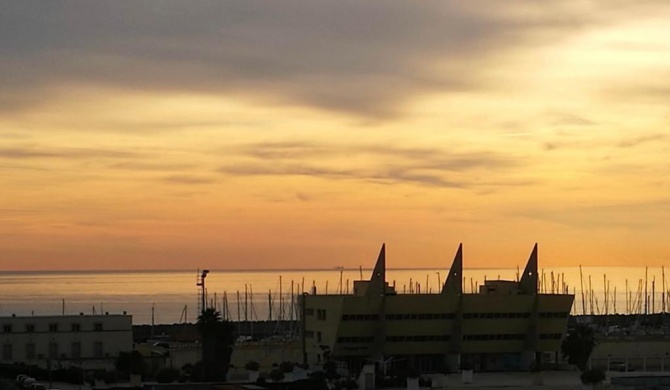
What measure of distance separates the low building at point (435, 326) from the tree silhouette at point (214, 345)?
12883 mm

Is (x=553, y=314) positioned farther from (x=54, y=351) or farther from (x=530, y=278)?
(x=54, y=351)

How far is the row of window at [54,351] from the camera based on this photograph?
82.8 metres

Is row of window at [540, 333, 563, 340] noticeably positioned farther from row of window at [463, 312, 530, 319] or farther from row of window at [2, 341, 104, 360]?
row of window at [2, 341, 104, 360]

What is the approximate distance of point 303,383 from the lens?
7162 cm

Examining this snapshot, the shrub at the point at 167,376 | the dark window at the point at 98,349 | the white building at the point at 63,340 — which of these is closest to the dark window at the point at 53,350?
the white building at the point at 63,340

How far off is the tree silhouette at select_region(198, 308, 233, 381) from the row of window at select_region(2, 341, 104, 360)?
14.8 metres

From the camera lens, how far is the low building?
83938mm

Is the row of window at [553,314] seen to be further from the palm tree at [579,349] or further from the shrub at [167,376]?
the shrub at [167,376]

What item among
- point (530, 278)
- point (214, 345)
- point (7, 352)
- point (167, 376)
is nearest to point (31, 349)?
point (7, 352)

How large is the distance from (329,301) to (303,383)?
1405cm

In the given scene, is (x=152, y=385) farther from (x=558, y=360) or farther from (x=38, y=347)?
(x=558, y=360)

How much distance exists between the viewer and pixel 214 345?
237ft

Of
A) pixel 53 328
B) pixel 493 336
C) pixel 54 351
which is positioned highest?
pixel 53 328

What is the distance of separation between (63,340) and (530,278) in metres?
36.8
